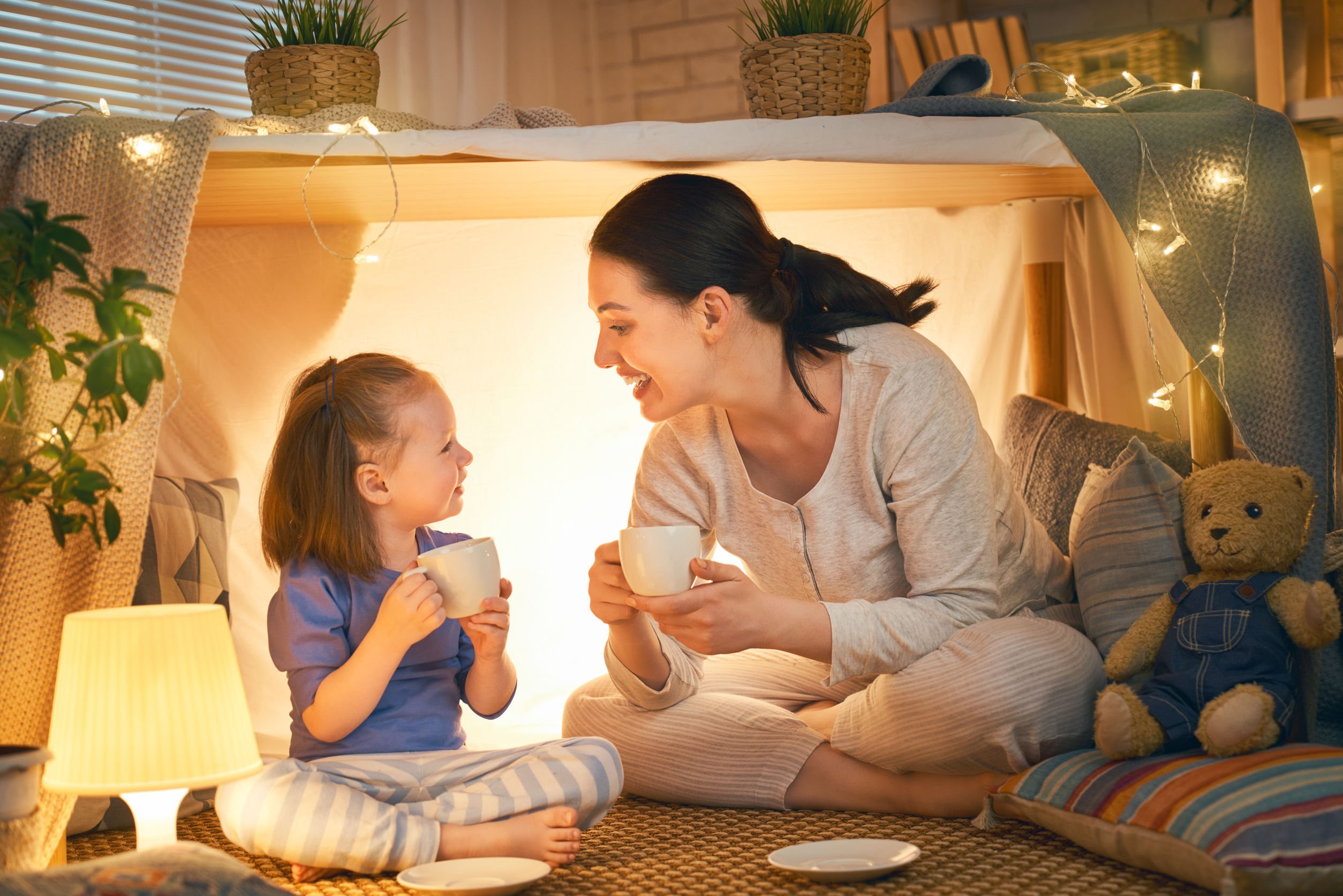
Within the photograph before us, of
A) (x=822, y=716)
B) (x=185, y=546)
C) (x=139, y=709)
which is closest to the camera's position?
(x=139, y=709)

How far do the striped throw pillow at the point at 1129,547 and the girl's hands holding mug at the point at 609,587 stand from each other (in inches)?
21.3

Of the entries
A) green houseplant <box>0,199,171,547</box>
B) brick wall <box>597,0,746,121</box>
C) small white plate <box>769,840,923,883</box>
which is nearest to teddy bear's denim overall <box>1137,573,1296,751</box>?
small white plate <box>769,840,923,883</box>

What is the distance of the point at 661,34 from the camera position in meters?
2.85

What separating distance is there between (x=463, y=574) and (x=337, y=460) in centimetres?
26

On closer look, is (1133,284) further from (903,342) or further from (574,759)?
(574,759)

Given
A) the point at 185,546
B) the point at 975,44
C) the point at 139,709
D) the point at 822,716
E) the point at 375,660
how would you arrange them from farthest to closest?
the point at 975,44 → the point at 185,546 → the point at 822,716 → the point at 375,660 → the point at 139,709

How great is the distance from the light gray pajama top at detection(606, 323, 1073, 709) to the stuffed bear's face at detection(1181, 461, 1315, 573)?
222mm

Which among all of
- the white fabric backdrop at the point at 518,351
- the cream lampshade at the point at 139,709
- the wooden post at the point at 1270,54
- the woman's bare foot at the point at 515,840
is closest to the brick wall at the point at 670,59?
the white fabric backdrop at the point at 518,351

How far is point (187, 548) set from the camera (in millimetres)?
1597

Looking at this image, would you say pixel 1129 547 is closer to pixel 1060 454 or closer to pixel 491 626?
pixel 1060 454

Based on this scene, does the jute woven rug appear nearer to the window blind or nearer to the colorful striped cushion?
the colorful striped cushion

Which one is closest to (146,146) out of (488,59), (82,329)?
(82,329)

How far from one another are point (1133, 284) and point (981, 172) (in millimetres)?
442

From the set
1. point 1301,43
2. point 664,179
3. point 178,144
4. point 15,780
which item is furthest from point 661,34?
point 15,780
